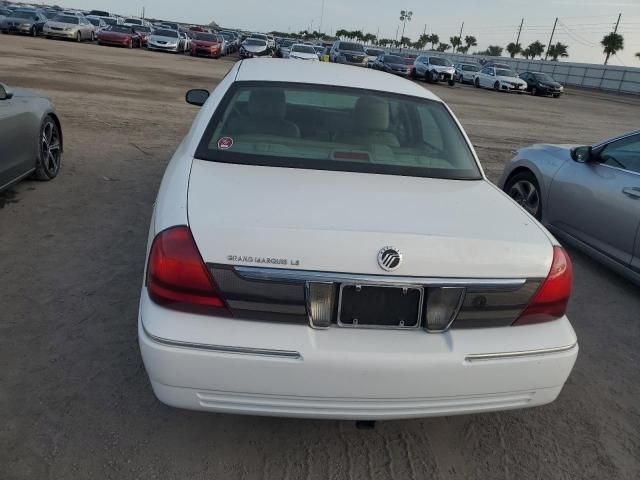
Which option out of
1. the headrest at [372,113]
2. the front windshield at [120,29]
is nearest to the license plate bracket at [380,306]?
the headrest at [372,113]

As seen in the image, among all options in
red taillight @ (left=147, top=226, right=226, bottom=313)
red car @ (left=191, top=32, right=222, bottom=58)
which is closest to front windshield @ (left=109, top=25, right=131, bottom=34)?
red car @ (left=191, top=32, right=222, bottom=58)

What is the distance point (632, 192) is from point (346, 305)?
11.4ft

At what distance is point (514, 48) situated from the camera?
99.2 m

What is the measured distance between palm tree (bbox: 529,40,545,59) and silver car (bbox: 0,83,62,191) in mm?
100797

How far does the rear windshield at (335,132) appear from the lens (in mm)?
2969

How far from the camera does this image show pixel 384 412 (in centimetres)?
222

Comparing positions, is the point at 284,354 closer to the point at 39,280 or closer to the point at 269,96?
the point at 269,96

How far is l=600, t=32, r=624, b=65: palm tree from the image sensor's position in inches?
2847

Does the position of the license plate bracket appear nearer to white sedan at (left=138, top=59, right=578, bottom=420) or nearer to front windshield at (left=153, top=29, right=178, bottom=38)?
white sedan at (left=138, top=59, right=578, bottom=420)

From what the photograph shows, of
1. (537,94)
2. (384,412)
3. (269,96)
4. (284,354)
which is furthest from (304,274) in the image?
(537,94)

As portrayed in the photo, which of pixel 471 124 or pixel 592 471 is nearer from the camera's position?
pixel 592 471

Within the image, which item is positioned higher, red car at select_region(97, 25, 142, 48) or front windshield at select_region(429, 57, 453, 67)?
front windshield at select_region(429, 57, 453, 67)

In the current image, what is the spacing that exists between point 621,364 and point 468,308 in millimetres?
1971

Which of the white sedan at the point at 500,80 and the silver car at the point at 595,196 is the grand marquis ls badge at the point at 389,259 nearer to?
the silver car at the point at 595,196
